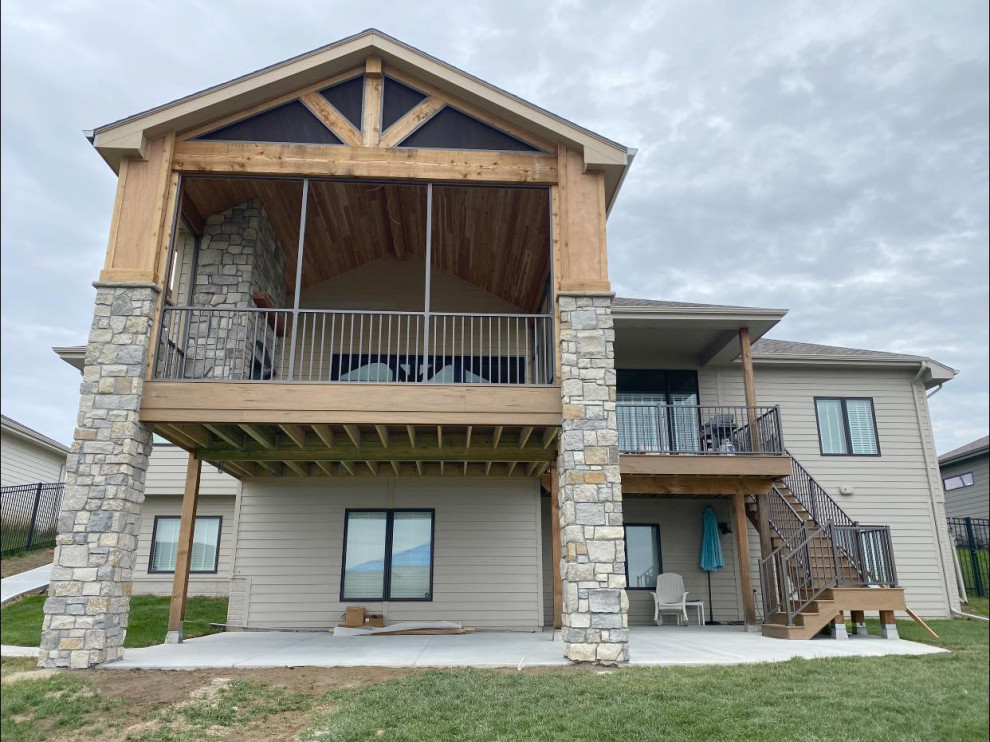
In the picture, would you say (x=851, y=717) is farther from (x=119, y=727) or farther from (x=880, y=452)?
(x=880, y=452)

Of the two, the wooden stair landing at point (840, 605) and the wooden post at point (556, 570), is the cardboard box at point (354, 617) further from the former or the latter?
the wooden stair landing at point (840, 605)

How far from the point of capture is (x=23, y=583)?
12.3m

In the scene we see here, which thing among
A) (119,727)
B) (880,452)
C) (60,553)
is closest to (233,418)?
(60,553)

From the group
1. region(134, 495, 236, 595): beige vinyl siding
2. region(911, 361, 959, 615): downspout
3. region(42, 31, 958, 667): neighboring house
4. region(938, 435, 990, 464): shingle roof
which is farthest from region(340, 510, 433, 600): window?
region(938, 435, 990, 464): shingle roof

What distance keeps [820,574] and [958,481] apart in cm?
1254

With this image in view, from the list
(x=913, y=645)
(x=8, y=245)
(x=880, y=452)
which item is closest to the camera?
(x=8, y=245)

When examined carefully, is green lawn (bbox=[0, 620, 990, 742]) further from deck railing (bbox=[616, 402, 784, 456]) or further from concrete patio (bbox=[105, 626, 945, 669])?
deck railing (bbox=[616, 402, 784, 456])

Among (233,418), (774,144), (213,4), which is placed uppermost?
(774,144)

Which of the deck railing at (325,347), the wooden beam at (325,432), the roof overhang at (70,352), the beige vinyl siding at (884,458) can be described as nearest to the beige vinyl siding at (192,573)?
the roof overhang at (70,352)

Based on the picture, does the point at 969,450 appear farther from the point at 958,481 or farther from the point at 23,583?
the point at 23,583

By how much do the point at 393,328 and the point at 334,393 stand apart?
15.3 ft

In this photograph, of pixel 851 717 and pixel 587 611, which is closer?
pixel 851 717

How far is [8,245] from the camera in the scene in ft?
23.9

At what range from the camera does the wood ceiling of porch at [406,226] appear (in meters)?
10.9
